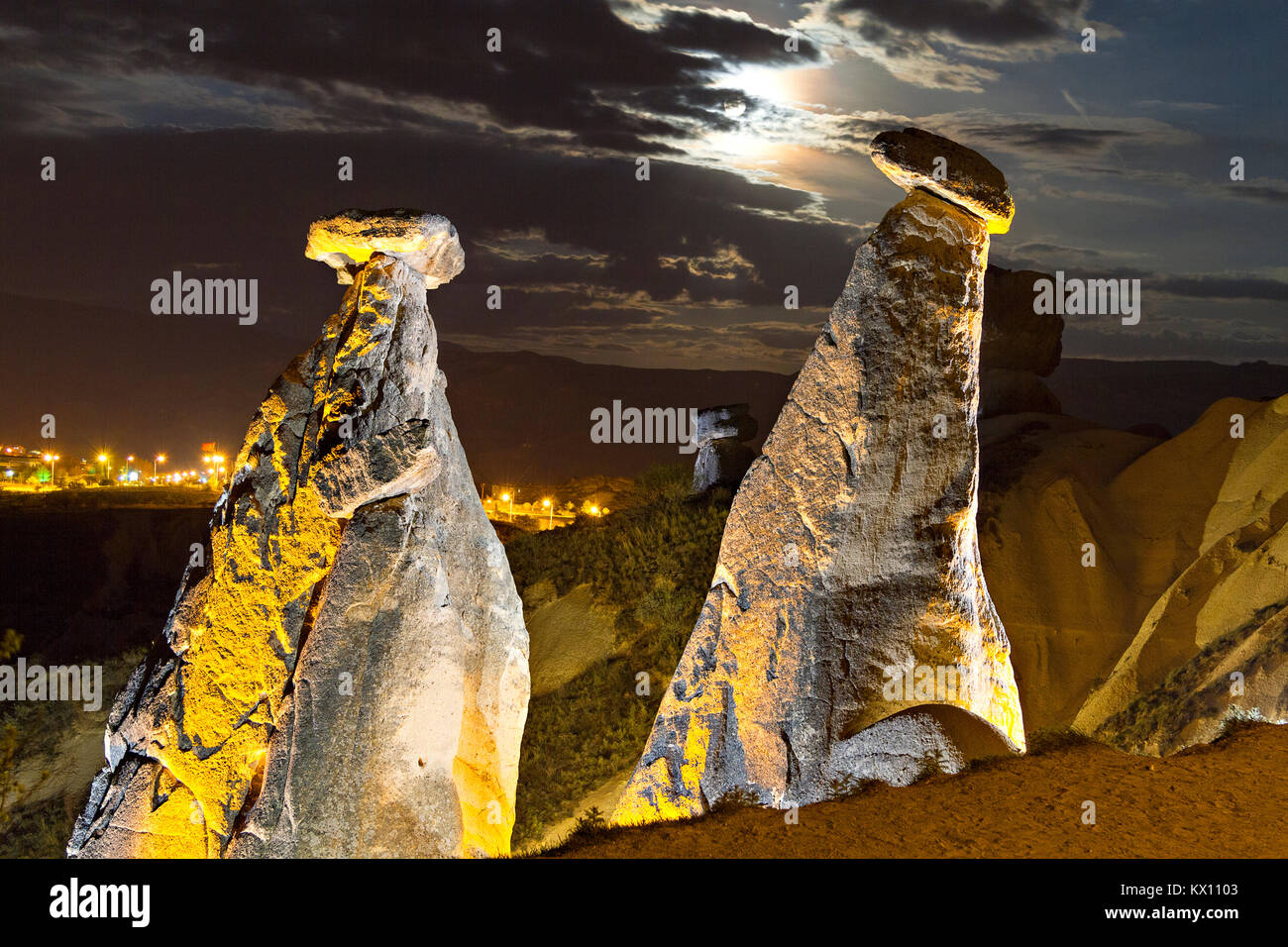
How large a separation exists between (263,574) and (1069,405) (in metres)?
60.3

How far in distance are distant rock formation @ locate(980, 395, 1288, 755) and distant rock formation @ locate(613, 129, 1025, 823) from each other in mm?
5420

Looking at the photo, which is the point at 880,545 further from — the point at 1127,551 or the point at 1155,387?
the point at 1155,387

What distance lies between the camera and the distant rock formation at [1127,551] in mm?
12773

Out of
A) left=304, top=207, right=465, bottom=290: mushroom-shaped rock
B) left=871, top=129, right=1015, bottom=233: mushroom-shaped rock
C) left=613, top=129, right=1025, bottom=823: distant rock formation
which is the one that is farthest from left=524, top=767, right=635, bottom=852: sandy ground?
left=871, top=129, right=1015, bottom=233: mushroom-shaped rock

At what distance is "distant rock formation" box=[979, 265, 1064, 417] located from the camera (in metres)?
21.1

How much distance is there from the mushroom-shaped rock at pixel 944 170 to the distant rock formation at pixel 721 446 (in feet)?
46.1

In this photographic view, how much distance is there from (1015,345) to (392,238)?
18.0 meters

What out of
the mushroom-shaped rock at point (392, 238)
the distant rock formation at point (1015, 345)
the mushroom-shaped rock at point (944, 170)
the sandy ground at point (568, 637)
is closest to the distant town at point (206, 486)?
the sandy ground at point (568, 637)

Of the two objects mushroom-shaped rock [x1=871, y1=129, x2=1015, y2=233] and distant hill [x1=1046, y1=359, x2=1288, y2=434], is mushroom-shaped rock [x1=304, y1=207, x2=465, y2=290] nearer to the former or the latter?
mushroom-shaped rock [x1=871, y1=129, x2=1015, y2=233]

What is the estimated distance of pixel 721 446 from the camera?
19.8 m

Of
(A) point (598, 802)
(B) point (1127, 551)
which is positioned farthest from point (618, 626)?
(B) point (1127, 551)

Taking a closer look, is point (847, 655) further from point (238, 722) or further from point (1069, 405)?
point (1069, 405)

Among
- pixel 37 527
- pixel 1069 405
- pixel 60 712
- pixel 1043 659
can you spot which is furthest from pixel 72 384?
pixel 1043 659

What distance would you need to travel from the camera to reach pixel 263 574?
19.8 ft
